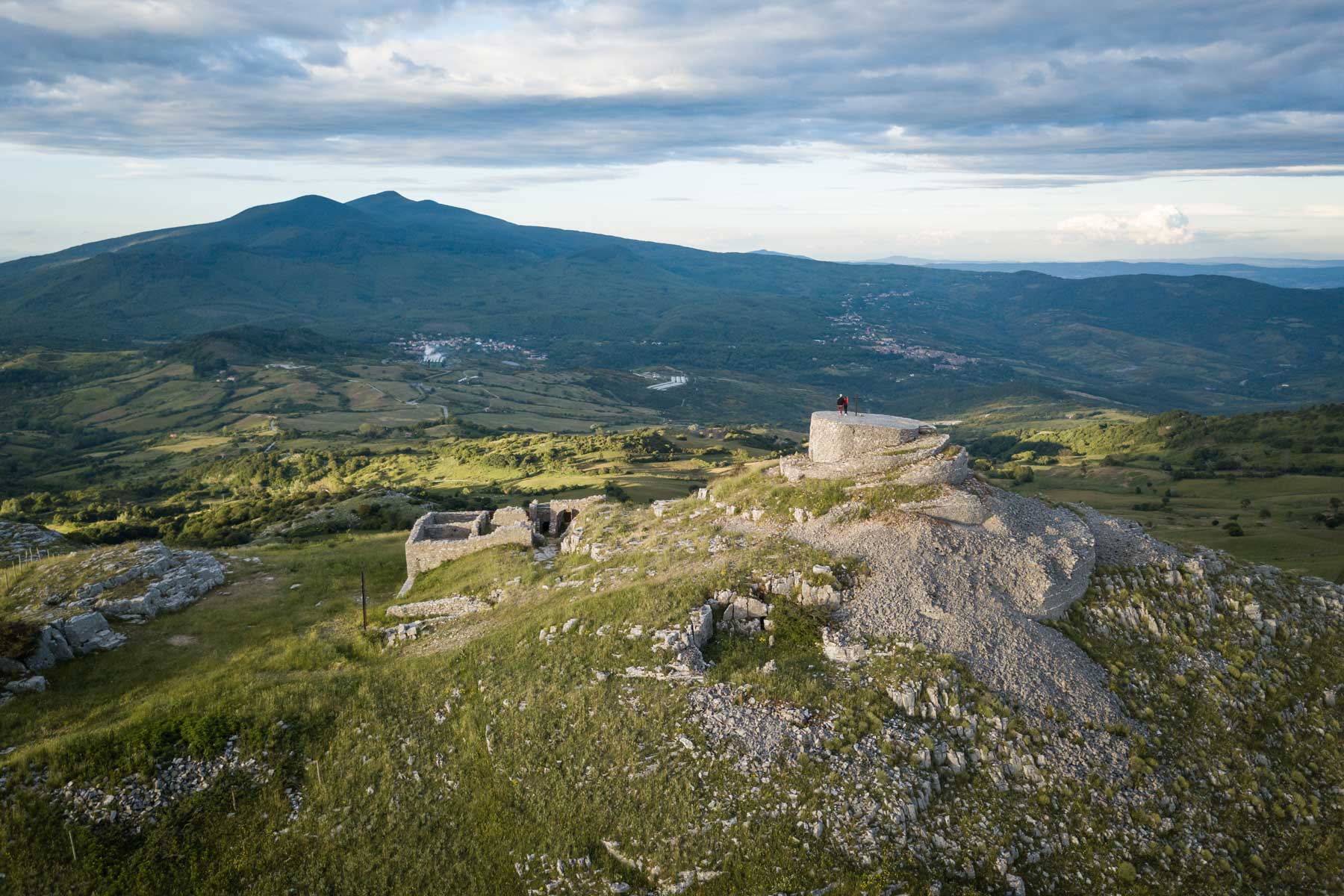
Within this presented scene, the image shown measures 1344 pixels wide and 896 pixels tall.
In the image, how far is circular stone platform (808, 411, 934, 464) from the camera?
29312 mm

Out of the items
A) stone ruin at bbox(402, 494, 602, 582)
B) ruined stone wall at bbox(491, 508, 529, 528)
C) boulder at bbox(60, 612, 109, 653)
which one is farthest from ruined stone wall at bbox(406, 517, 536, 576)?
boulder at bbox(60, 612, 109, 653)

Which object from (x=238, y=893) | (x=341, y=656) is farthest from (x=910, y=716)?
→ (x=341, y=656)

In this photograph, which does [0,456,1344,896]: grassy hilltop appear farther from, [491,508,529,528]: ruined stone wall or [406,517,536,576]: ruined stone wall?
[491,508,529,528]: ruined stone wall

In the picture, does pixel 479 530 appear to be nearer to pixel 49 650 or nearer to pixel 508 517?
pixel 508 517

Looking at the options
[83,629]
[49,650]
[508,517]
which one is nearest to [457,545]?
[508,517]

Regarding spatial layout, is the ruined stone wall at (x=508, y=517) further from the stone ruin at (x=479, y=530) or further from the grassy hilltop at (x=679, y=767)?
the grassy hilltop at (x=679, y=767)

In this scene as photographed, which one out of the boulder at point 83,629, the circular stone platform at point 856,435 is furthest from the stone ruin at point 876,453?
the boulder at point 83,629

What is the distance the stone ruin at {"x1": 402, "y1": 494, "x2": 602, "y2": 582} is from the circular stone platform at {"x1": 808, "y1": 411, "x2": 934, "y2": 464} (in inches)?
521

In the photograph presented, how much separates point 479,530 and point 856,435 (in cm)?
2000

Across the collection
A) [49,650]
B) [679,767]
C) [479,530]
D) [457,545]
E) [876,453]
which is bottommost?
[479,530]

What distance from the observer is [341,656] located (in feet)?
83.3

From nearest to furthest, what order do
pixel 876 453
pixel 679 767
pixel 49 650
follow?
1. pixel 679 767
2. pixel 49 650
3. pixel 876 453

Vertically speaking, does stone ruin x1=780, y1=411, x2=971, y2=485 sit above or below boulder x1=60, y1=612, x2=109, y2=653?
above

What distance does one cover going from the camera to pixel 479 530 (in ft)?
125
